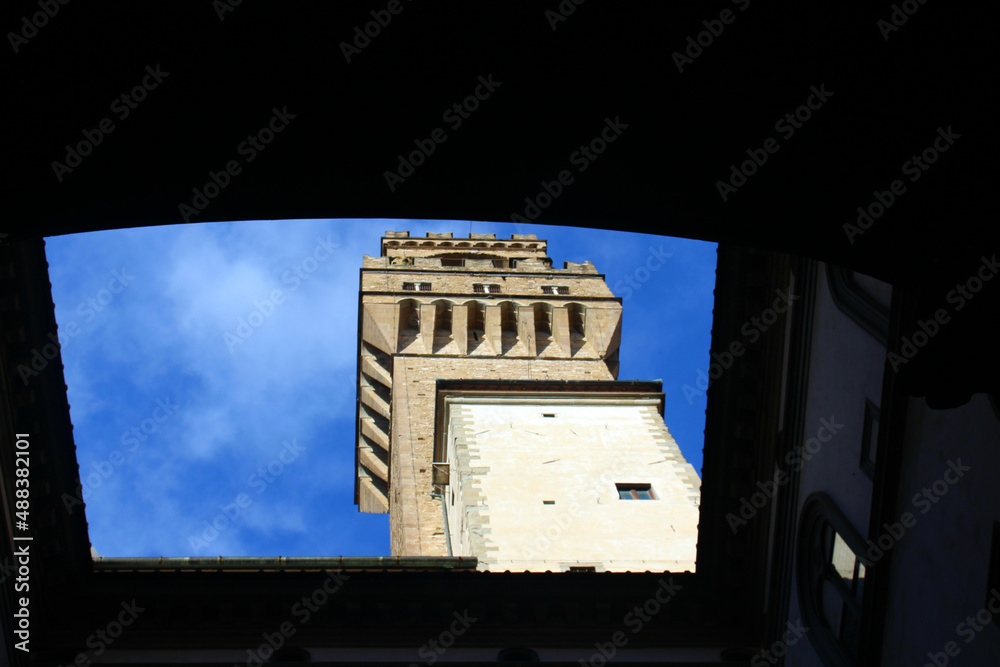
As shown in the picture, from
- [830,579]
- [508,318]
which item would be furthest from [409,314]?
[830,579]

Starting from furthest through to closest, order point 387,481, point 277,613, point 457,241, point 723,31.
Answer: point 457,241
point 387,481
point 277,613
point 723,31

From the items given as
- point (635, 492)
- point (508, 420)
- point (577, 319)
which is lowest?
point (635, 492)

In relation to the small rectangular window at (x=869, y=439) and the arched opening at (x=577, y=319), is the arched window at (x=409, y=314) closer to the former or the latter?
the arched opening at (x=577, y=319)

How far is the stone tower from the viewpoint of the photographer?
23438mm

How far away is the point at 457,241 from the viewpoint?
186 ft

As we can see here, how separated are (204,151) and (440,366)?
3488 cm

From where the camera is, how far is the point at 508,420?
2888cm

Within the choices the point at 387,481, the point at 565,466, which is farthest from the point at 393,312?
the point at 565,466

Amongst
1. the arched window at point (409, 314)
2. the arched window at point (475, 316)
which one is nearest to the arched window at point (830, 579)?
the arched window at point (475, 316)

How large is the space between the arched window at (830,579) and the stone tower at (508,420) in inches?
371

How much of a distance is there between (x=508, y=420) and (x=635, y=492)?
4739 millimetres

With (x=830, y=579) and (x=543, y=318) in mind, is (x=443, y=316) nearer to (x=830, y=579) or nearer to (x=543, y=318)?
(x=543, y=318)

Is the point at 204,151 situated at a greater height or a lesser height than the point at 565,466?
greater

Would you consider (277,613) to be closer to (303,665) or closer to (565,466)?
(303,665)
